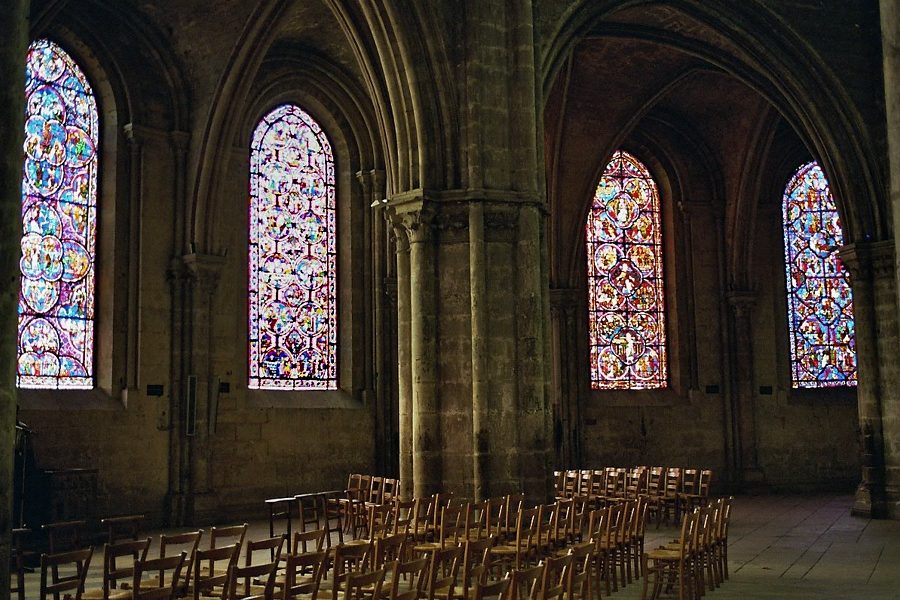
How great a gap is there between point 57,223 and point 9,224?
12854 mm

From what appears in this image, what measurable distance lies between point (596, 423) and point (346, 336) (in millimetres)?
6282

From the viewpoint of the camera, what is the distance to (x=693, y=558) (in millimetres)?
9555

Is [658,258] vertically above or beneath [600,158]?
beneath

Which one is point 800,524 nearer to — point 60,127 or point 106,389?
point 106,389

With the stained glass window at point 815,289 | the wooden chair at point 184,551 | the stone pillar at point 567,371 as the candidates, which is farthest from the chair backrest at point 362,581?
the stained glass window at point 815,289

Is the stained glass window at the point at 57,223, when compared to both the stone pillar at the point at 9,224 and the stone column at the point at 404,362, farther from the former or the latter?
the stone pillar at the point at 9,224

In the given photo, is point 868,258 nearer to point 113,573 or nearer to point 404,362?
point 404,362

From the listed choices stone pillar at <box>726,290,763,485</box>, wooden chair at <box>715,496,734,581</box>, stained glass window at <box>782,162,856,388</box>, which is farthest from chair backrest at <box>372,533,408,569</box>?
stained glass window at <box>782,162,856,388</box>

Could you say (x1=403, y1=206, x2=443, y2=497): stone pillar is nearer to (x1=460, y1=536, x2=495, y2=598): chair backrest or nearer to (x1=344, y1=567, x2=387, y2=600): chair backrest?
(x1=460, y1=536, x2=495, y2=598): chair backrest

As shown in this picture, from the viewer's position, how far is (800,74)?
1897cm

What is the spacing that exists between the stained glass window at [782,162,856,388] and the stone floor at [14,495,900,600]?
4.97 metres

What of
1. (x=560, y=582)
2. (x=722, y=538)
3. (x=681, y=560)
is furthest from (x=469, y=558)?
(x=722, y=538)

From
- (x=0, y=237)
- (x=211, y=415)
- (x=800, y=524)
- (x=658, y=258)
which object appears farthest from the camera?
(x=658, y=258)

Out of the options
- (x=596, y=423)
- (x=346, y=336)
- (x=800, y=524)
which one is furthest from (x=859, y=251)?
(x=346, y=336)
